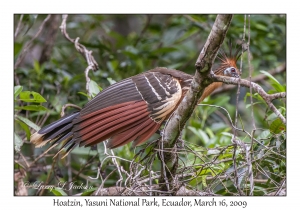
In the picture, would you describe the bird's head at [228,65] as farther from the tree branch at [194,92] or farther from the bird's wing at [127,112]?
the tree branch at [194,92]

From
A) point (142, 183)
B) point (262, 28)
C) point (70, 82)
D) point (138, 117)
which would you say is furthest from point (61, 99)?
point (262, 28)

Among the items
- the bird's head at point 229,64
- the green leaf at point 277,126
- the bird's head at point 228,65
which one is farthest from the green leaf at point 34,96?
the green leaf at point 277,126

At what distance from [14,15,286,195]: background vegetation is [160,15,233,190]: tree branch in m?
0.10

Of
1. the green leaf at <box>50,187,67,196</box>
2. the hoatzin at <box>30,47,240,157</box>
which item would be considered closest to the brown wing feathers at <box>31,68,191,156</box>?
the hoatzin at <box>30,47,240,157</box>

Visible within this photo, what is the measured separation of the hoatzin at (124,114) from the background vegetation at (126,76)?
8.1 inches

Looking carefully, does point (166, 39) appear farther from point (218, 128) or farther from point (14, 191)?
point (14, 191)

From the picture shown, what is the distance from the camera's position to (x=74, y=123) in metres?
3.32

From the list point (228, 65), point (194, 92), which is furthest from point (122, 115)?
point (228, 65)

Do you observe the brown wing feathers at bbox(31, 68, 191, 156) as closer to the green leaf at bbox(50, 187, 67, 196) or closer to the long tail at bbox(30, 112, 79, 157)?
the long tail at bbox(30, 112, 79, 157)

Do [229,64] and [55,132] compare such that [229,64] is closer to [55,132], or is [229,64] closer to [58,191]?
[55,132]

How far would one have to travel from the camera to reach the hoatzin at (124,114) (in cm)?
315

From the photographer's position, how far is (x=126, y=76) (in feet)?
16.0

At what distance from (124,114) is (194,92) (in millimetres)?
710

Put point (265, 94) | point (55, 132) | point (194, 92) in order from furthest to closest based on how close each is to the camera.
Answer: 1. point (55, 132)
2. point (194, 92)
3. point (265, 94)
